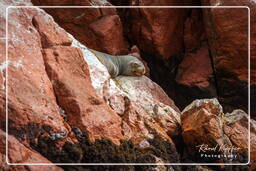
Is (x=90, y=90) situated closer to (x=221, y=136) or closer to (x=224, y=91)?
(x=221, y=136)

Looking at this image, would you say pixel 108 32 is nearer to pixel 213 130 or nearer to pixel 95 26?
pixel 95 26

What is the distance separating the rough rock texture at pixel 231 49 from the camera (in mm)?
5305

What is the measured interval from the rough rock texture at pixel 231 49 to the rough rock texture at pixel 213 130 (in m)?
0.65

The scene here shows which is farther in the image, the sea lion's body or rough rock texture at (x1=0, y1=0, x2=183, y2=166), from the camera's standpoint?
the sea lion's body

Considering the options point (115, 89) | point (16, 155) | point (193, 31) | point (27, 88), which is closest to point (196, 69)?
point (193, 31)

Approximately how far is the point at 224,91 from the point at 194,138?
1331 mm

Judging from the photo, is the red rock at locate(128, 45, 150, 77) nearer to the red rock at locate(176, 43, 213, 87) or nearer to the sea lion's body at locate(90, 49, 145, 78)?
the sea lion's body at locate(90, 49, 145, 78)

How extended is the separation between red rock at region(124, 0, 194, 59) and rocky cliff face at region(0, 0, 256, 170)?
14mm

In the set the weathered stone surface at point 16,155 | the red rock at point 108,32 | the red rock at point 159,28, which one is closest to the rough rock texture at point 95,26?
the red rock at point 108,32

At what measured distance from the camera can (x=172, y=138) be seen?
4.54m

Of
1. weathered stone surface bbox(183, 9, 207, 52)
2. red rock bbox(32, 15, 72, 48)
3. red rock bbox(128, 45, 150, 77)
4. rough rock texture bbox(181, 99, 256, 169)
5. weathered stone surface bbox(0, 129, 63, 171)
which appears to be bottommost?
rough rock texture bbox(181, 99, 256, 169)

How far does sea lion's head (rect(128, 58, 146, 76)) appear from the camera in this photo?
18.4 feet

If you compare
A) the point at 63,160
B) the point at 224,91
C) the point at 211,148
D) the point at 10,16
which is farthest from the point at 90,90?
the point at 224,91

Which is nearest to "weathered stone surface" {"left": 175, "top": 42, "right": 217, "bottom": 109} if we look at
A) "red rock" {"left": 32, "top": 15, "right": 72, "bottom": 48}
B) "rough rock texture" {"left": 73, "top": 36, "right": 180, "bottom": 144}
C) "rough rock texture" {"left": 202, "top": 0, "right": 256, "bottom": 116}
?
"rough rock texture" {"left": 202, "top": 0, "right": 256, "bottom": 116}
